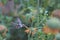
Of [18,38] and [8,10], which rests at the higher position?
[8,10]

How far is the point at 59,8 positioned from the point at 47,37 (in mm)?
1001

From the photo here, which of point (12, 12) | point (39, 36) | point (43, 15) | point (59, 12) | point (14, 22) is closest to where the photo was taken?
point (59, 12)

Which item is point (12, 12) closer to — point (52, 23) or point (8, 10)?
point (8, 10)

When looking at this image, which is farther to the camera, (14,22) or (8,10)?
(14,22)

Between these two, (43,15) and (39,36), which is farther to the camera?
(43,15)

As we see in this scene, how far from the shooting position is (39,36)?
47.8 inches

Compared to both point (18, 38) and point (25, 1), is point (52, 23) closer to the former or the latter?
point (25, 1)

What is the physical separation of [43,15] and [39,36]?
19cm

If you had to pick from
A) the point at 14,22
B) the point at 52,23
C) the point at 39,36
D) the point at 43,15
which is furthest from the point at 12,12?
the point at 43,15

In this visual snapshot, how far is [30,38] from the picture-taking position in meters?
1.29

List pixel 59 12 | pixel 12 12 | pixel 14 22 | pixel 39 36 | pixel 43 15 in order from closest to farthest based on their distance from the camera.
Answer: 1. pixel 59 12
2. pixel 12 12
3. pixel 14 22
4. pixel 39 36
5. pixel 43 15

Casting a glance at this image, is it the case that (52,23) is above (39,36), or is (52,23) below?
above

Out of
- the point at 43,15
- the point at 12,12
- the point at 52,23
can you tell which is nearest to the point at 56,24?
the point at 52,23

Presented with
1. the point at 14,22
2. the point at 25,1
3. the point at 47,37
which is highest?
the point at 25,1
